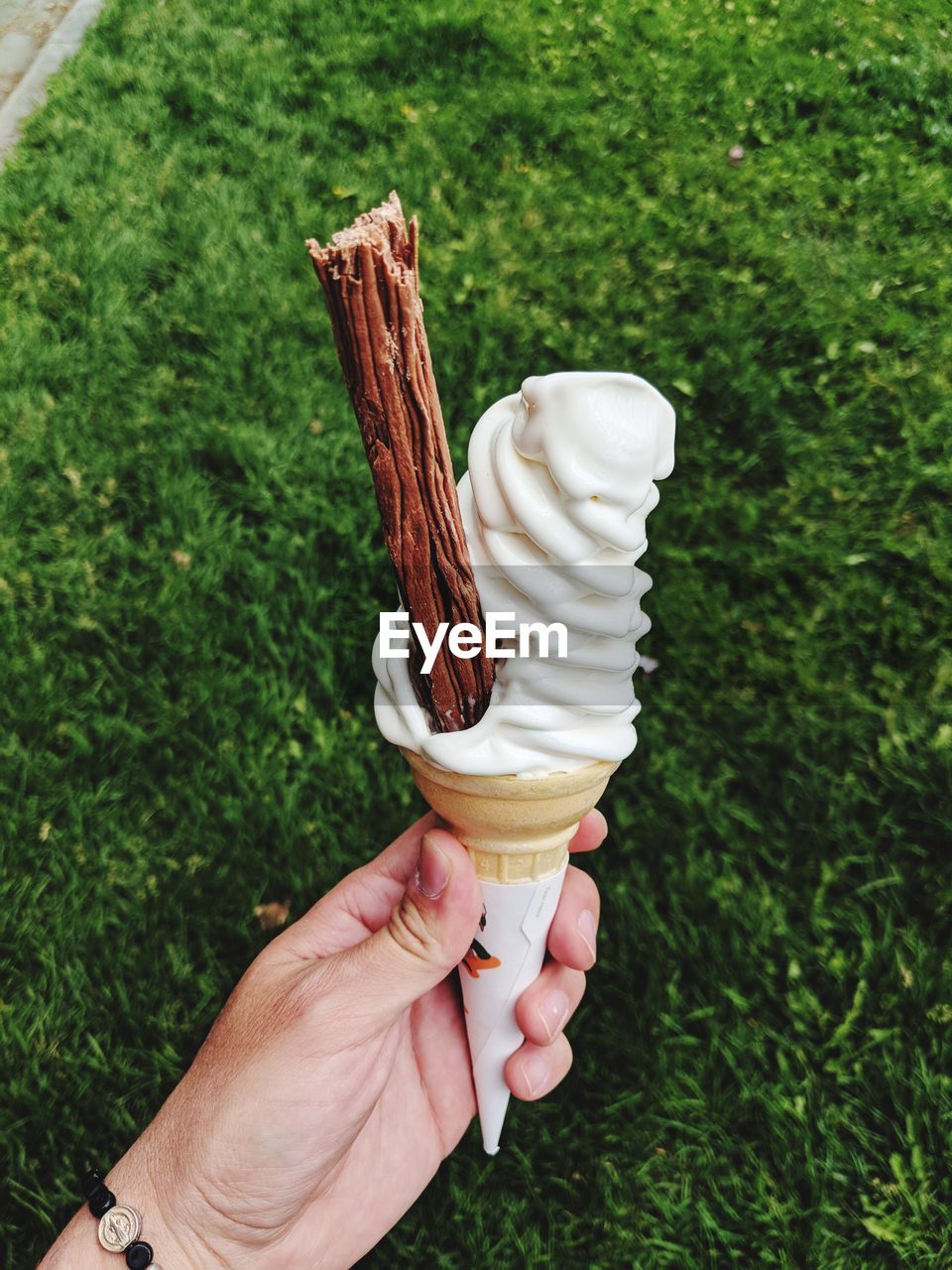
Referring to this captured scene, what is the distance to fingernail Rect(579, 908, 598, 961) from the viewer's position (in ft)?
8.66

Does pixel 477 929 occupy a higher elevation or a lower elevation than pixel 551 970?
higher

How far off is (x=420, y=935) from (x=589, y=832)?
91 cm

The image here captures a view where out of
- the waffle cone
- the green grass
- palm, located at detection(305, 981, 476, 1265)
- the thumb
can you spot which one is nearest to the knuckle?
the thumb

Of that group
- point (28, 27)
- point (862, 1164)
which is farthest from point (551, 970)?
point (28, 27)

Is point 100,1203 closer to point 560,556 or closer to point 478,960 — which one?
point 478,960

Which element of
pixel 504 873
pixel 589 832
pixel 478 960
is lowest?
pixel 589 832

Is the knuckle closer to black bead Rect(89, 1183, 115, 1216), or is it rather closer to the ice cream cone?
the ice cream cone

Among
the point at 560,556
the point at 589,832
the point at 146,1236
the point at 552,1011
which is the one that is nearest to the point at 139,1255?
the point at 146,1236

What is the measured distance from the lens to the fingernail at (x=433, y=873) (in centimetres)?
207

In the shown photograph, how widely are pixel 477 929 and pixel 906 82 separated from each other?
17.4 ft

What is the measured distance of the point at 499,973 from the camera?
2443 mm

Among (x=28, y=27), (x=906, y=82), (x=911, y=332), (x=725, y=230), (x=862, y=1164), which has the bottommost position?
(x=862, y=1164)

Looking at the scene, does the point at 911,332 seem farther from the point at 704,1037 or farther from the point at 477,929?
the point at 477,929

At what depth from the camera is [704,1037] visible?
9.46 feet
